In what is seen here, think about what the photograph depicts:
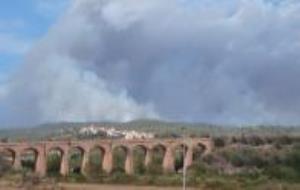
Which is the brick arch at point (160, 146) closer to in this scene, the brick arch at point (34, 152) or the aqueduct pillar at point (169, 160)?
the aqueduct pillar at point (169, 160)

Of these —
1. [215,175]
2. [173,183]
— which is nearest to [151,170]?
[215,175]

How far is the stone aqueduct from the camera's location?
98.1 m

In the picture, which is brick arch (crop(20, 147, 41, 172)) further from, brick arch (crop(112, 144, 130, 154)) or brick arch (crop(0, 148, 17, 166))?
brick arch (crop(112, 144, 130, 154))

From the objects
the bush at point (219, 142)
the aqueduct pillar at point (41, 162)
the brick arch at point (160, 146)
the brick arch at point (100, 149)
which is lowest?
the aqueduct pillar at point (41, 162)

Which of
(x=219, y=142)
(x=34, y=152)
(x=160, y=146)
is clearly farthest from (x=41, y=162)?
(x=219, y=142)

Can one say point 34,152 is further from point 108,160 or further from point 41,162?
point 108,160

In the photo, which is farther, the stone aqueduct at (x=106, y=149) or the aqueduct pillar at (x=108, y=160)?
the aqueduct pillar at (x=108, y=160)

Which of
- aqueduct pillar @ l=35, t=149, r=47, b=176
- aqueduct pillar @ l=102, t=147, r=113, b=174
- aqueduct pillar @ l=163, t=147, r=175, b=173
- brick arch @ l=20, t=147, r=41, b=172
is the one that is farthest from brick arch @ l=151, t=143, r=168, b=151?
brick arch @ l=20, t=147, r=41, b=172

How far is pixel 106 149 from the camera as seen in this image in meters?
106

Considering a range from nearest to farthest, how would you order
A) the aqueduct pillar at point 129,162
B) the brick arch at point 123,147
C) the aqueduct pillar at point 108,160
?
1. the aqueduct pillar at point 108,160
2. the aqueduct pillar at point 129,162
3. the brick arch at point 123,147

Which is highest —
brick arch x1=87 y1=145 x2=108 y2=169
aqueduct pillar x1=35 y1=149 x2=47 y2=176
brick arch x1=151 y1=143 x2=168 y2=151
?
brick arch x1=151 y1=143 x2=168 y2=151

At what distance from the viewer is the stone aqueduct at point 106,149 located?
9806 cm

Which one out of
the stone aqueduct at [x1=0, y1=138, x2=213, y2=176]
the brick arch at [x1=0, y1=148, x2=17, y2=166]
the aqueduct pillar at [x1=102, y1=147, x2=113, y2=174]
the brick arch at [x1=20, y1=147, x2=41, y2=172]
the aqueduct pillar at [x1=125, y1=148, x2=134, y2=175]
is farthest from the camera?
Answer: the aqueduct pillar at [x1=125, y1=148, x2=134, y2=175]

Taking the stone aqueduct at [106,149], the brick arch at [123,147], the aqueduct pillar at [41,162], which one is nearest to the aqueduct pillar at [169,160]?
the stone aqueduct at [106,149]
